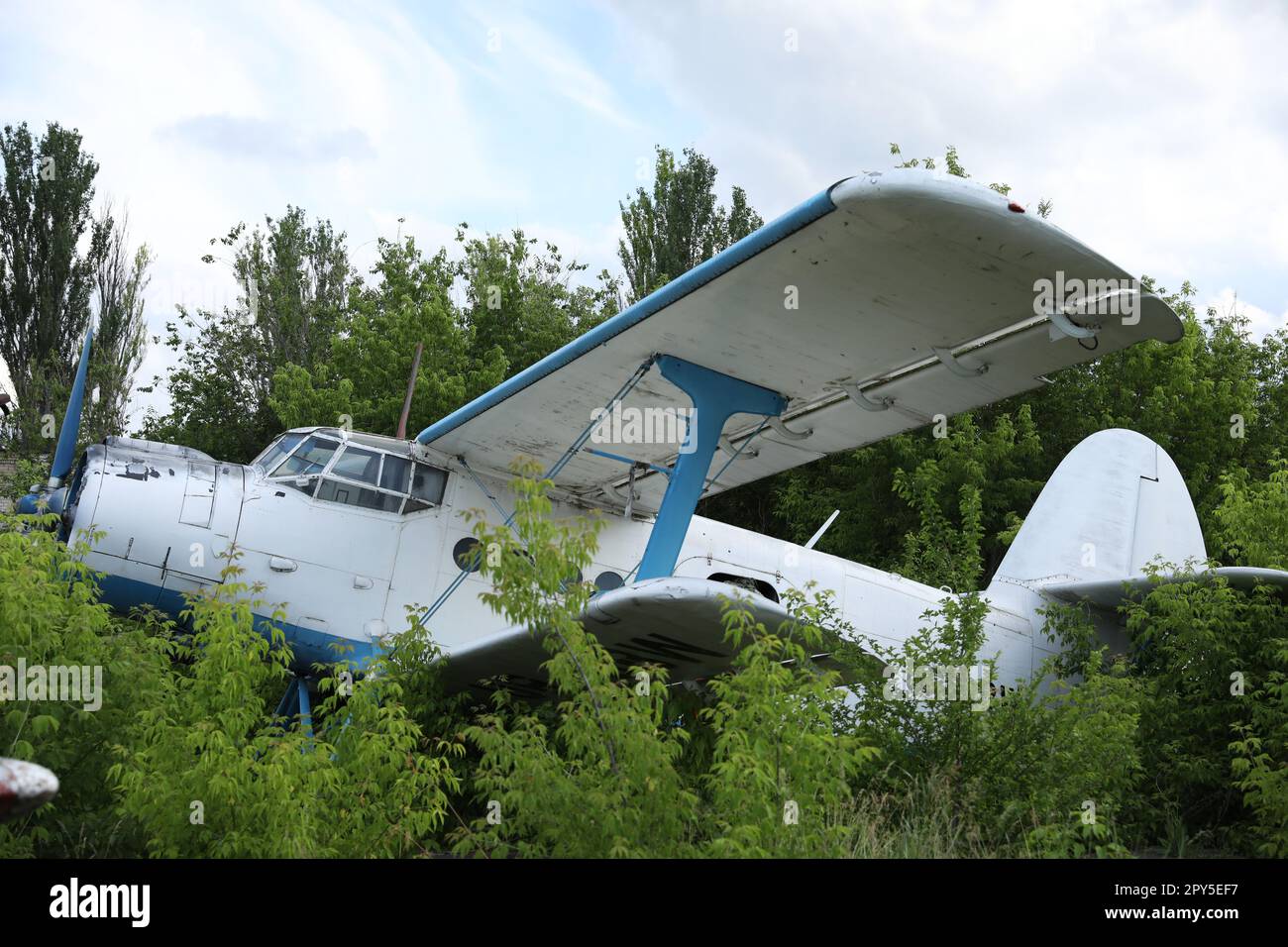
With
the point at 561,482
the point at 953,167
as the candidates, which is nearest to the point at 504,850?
the point at 561,482

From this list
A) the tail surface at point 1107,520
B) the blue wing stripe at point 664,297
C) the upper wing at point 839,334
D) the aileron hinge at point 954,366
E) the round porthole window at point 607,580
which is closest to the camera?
the upper wing at point 839,334

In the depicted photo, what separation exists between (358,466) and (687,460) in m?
2.87

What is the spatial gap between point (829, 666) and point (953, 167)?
55.4ft

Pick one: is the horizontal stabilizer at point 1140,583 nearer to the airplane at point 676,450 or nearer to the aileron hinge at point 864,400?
the airplane at point 676,450

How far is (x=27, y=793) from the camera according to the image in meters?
1.79

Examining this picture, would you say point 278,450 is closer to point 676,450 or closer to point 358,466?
point 358,466

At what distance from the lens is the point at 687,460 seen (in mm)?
8469

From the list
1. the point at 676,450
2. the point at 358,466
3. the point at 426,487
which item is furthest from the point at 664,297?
the point at 358,466

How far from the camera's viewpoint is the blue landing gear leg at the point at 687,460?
844 centimetres

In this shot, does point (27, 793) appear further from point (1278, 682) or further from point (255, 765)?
point (1278, 682)

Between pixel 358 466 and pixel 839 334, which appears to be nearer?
pixel 839 334

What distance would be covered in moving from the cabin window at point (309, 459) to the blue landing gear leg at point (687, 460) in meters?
2.90

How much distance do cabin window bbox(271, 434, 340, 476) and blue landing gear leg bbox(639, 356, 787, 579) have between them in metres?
2.90

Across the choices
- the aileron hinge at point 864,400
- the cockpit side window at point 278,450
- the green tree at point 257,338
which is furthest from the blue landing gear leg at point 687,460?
the green tree at point 257,338
